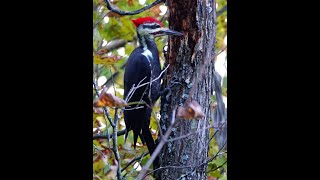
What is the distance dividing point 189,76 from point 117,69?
4.64ft

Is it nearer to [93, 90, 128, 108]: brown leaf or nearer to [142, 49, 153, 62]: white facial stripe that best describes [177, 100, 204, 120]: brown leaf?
[93, 90, 128, 108]: brown leaf

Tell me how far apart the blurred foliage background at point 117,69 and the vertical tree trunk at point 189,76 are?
111 mm

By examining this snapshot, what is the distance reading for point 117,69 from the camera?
12.6 feet

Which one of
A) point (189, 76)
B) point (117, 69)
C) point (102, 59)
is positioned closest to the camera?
point (189, 76)

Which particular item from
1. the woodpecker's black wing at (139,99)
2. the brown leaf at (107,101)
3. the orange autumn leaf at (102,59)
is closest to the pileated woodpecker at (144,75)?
the woodpecker's black wing at (139,99)

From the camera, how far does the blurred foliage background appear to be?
8.95 ft

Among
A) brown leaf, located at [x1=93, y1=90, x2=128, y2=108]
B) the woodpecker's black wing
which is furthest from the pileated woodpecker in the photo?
brown leaf, located at [x1=93, y1=90, x2=128, y2=108]

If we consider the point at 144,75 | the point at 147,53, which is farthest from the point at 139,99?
the point at 147,53

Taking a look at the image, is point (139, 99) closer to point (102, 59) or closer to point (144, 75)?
point (144, 75)

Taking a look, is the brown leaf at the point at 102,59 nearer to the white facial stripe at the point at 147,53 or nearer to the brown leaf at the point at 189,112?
the white facial stripe at the point at 147,53
